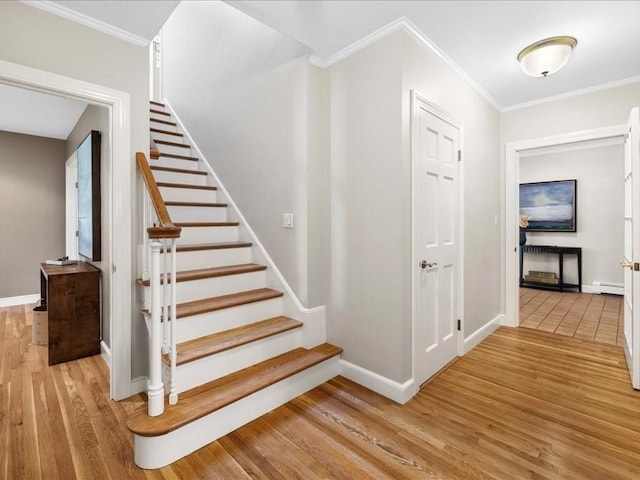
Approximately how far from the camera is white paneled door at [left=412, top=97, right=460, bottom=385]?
2162 millimetres

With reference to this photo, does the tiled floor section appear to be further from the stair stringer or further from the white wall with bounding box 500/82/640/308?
the stair stringer

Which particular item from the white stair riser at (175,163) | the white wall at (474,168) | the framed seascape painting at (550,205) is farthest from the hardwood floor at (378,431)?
the framed seascape painting at (550,205)

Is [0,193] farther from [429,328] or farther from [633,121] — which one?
[633,121]

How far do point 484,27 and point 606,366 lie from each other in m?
2.77

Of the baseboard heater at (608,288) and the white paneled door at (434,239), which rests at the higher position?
the white paneled door at (434,239)

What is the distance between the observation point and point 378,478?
1.44 meters

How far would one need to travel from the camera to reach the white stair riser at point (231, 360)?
179cm

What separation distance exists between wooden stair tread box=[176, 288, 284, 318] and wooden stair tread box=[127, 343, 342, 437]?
0.44 metres

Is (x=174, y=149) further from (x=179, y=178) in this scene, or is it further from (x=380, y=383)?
(x=380, y=383)

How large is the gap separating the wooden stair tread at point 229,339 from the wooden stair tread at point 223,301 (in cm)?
17

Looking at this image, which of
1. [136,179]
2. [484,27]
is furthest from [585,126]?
[136,179]

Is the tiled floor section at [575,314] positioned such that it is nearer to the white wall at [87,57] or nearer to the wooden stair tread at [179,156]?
the white wall at [87,57]

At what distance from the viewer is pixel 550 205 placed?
220 inches

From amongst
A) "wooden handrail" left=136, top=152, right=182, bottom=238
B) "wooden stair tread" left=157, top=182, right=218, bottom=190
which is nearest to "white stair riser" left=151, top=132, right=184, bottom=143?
"wooden stair tread" left=157, top=182, right=218, bottom=190
